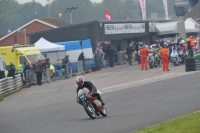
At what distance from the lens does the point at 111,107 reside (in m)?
18.4

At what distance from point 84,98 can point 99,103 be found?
1.50 feet

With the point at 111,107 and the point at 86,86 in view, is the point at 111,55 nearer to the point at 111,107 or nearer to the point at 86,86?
the point at 111,107

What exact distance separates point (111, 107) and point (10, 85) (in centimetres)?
1247

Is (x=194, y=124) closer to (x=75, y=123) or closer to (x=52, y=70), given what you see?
(x=75, y=123)

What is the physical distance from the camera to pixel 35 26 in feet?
219

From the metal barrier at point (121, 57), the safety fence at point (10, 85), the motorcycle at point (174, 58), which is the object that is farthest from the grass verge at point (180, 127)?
the metal barrier at point (121, 57)

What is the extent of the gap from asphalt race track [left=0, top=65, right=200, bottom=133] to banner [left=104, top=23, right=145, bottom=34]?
61.9 ft

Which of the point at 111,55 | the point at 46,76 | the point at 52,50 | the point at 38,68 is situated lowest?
the point at 46,76

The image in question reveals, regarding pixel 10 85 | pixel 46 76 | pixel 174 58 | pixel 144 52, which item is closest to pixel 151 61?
pixel 174 58

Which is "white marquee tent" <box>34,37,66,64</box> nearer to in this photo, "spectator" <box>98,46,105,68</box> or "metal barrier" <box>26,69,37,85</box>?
"spectator" <box>98,46,105,68</box>

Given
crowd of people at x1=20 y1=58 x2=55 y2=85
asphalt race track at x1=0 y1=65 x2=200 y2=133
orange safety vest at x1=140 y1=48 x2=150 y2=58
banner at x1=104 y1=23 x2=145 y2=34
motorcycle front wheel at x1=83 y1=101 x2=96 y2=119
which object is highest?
banner at x1=104 y1=23 x2=145 y2=34

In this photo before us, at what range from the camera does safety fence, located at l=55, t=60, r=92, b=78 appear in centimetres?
3825

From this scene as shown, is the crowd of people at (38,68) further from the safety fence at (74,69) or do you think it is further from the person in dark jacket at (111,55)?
the person in dark jacket at (111,55)

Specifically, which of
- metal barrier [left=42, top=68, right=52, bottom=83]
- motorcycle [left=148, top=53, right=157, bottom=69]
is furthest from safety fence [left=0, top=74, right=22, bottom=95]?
motorcycle [left=148, top=53, right=157, bottom=69]
